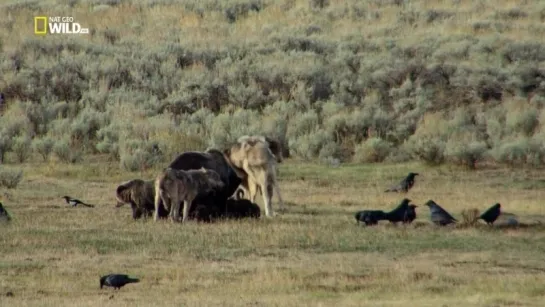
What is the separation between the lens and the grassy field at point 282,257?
13898 millimetres

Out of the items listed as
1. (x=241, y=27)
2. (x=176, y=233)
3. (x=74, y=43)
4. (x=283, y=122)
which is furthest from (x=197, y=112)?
(x=176, y=233)

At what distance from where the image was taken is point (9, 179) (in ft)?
87.9

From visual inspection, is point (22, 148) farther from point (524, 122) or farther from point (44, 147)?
point (524, 122)

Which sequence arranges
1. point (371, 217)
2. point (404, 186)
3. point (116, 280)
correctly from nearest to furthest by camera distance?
1. point (116, 280)
2. point (371, 217)
3. point (404, 186)

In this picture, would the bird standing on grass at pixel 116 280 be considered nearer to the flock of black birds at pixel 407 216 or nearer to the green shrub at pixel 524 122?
the flock of black birds at pixel 407 216

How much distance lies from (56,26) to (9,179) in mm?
27041

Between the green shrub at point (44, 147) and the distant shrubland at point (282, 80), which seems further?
the distant shrubland at point (282, 80)

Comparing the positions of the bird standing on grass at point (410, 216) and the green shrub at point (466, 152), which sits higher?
the green shrub at point (466, 152)

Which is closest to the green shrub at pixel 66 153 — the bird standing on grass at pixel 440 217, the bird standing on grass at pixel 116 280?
the bird standing on grass at pixel 440 217

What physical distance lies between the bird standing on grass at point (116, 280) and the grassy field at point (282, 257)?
14 centimetres

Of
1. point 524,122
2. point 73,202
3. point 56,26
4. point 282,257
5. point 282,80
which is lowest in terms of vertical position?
point 282,257

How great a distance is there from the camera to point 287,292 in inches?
556

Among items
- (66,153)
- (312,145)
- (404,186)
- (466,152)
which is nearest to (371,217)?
(404,186)

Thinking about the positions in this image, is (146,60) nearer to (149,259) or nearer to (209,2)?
(209,2)
